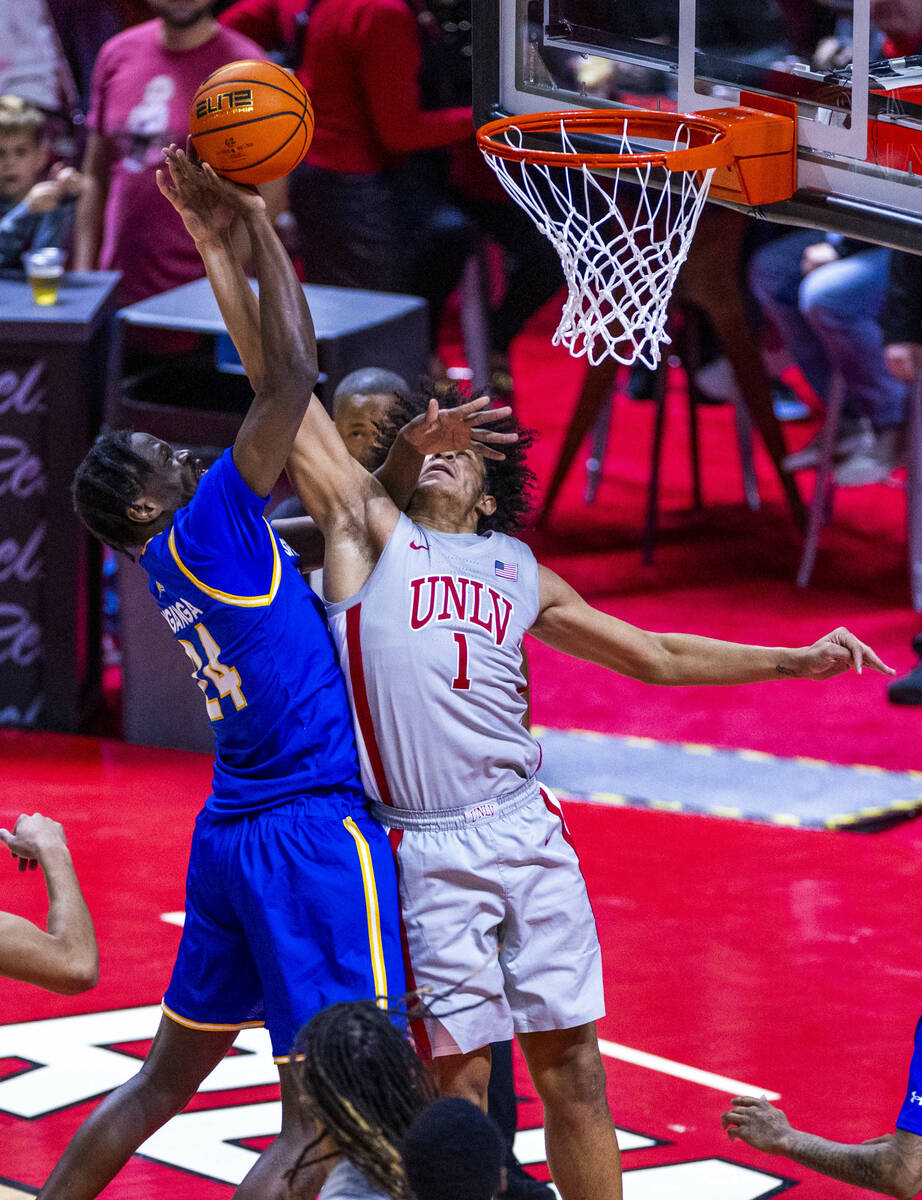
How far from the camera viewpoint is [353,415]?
16.6 ft

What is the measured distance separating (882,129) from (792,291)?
18.4 ft

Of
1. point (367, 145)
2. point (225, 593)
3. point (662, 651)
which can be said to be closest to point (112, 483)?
point (225, 593)

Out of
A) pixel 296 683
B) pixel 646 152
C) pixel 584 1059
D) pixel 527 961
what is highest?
pixel 646 152

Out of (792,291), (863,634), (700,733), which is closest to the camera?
(700,733)

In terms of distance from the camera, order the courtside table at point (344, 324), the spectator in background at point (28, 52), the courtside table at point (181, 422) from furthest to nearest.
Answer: the spectator in background at point (28, 52) → the courtside table at point (181, 422) → the courtside table at point (344, 324)

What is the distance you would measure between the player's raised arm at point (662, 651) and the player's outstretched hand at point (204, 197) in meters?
1.03

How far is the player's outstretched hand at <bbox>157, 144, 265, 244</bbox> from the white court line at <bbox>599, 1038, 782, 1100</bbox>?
2.40 meters

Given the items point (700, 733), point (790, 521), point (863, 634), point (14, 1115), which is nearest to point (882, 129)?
point (14, 1115)

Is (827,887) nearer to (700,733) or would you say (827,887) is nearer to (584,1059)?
(700,733)

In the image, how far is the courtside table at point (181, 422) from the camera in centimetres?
732

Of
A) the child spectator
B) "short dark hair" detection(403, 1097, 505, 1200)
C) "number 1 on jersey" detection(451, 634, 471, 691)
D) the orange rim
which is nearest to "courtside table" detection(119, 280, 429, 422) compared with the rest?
the child spectator

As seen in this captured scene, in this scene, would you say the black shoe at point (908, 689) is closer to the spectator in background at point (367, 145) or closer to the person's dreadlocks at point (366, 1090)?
the spectator in background at point (367, 145)

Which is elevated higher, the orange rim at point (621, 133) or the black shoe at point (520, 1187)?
the orange rim at point (621, 133)

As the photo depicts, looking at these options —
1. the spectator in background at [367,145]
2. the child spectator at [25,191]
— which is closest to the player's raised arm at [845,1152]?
the child spectator at [25,191]
